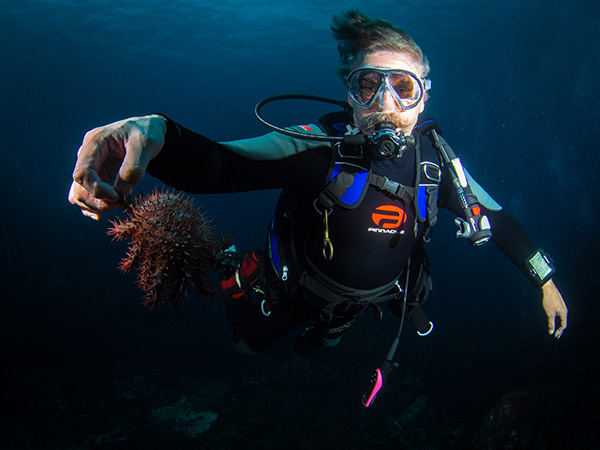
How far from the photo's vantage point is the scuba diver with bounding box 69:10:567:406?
211cm

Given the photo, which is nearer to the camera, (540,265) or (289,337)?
(540,265)

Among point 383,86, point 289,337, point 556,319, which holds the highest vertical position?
point 383,86

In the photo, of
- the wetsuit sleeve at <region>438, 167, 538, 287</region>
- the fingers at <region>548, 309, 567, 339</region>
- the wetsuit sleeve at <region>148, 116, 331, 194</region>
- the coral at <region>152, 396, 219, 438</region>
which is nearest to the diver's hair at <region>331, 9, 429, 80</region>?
the wetsuit sleeve at <region>148, 116, 331, 194</region>

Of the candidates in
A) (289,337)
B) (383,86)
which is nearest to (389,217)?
(383,86)

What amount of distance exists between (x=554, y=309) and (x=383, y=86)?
297 centimetres

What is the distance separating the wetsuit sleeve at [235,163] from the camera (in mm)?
1567

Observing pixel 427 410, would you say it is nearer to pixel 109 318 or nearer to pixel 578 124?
pixel 109 318

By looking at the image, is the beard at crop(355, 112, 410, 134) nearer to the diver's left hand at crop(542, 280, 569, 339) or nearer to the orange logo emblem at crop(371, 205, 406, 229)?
the orange logo emblem at crop(371, 205, 406, 229)

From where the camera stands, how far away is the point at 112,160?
137 cm

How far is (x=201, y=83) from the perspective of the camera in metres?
47.0

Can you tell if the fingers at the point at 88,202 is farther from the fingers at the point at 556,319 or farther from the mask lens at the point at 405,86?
the fingers at the point at 556,319

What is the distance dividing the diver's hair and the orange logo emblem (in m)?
1.37

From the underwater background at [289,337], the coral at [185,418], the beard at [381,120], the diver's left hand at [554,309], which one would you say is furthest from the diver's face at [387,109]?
the coral at [185,418]

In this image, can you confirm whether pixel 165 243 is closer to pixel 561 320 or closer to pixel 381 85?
pixel 381 85
